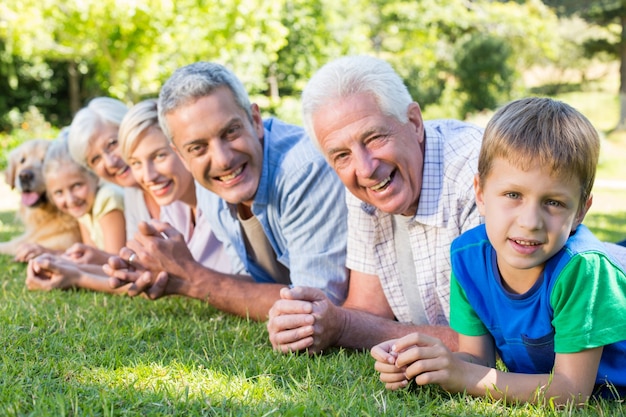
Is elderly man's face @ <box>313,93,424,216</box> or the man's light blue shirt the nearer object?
elderly man's face @ <box>313,93,424,216</box>

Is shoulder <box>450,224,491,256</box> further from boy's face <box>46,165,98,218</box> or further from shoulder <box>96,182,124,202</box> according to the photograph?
boy's face <box>46,165,98,218</box>

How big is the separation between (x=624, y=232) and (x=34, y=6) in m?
12.1

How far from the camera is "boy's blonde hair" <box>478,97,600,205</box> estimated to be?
245 cm

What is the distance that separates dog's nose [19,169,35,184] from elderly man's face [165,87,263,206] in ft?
8.37

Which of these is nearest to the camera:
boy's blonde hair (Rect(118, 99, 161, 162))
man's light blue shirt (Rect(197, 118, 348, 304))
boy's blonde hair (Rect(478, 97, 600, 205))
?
boy's blonde hair (Rect(478, 97, 600, 205))

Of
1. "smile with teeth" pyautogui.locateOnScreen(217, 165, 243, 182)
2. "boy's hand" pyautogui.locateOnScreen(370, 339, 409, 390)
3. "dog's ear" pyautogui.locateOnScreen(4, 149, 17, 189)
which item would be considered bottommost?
"dog's ear" pyautogui.locateOnScreen(4, 149, 17, 189)

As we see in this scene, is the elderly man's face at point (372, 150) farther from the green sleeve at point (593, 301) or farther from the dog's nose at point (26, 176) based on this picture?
the dog's nose at point (26, 176)

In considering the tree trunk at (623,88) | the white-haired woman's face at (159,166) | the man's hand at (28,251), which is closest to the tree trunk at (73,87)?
the tree trunk at (623,88)

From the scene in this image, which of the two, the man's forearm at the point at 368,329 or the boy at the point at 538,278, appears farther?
the man's forearm at the point at 368,329

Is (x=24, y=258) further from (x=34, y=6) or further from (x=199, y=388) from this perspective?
(x=34, y=6)

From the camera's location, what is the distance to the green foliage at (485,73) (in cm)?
2430

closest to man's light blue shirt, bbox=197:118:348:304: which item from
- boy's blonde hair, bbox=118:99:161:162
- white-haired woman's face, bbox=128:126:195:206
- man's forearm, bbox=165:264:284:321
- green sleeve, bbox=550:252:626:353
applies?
man's forearm, bbox=165:264:284:321

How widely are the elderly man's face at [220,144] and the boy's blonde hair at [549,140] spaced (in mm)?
1792

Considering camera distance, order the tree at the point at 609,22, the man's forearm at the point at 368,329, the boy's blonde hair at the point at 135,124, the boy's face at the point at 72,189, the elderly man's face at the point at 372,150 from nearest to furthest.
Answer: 1. the elderly man's face at the point at 372,150
2. the man's forearm at the point at 368,329
3. the boy's blonde hair at the point at 135,124
4. the boy's face at the point at 72,189
5. the tree at the point at 609,22
